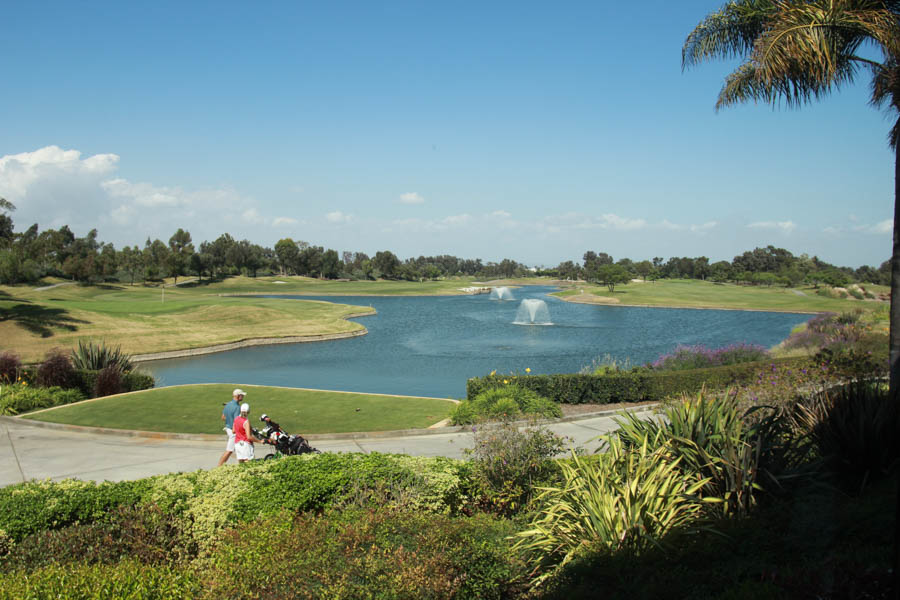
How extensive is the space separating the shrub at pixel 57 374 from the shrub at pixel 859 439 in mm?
24355

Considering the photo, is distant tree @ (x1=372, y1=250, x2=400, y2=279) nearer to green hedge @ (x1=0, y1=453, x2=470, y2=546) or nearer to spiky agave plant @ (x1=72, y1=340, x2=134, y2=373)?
spiky agave plant @ (x1=72, y1=340, x2=134, y2=373)

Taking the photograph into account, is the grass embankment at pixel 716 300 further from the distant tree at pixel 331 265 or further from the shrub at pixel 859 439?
the shrub at pixel 859 439

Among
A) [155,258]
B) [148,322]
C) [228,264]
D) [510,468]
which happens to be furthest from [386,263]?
[510,468]

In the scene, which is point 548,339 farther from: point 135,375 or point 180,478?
point 180,478

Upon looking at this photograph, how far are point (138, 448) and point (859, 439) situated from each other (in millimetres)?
14587

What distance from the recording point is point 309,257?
166500 mm

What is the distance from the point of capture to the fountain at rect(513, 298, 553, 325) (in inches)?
2630

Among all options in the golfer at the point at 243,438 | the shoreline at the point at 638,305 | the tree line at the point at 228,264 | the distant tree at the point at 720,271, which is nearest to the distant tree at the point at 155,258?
the tree line at the point at 228,264

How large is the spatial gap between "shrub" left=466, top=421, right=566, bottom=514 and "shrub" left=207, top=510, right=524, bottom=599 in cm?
139

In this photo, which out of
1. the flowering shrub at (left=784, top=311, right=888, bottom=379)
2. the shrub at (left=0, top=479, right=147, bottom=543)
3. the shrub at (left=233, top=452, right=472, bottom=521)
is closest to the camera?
the shrub at (left=0, top=479, right=147, bottom=543)

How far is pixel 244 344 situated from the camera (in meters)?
50.8

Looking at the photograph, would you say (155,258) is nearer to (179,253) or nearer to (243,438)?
(179,253)

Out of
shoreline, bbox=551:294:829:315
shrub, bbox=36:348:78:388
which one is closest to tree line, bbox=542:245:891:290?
shoreline, bbox=551:294:829:315

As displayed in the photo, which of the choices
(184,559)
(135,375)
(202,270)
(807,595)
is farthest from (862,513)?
(202,270)
